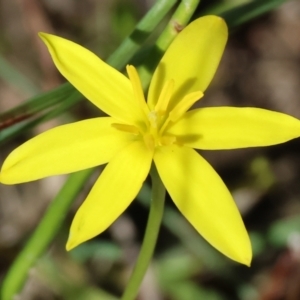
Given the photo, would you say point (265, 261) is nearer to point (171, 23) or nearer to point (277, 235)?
point (277, 235)

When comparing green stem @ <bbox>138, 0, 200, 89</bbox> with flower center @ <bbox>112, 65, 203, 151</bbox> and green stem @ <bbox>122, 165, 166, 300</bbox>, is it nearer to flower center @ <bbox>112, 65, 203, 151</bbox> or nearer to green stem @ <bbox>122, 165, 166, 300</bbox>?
flower center @ <bbox>112, 65, 203, 151</bbox>

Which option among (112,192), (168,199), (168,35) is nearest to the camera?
(112,192)

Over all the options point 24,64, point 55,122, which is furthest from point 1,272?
point 24,64

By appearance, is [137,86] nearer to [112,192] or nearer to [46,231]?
[112,192]

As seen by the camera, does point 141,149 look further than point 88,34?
No

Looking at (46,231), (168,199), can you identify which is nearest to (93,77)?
(46,231)
